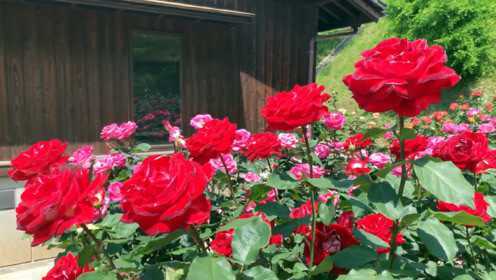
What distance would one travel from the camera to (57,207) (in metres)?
0.78

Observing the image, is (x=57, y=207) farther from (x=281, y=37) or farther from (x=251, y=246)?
(x=281, y=37)

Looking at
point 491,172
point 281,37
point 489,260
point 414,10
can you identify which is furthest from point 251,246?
point 414,10

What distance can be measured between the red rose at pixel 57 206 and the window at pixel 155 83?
5.11 m

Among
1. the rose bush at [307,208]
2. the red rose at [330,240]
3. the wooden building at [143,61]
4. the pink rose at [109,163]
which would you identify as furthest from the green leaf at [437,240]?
the wooden building at [143,61]

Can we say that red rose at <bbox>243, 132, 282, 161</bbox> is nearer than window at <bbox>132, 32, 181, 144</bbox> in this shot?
Yes

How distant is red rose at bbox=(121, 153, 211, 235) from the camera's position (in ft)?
2.25

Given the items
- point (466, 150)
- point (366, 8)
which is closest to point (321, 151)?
point (466, 150)

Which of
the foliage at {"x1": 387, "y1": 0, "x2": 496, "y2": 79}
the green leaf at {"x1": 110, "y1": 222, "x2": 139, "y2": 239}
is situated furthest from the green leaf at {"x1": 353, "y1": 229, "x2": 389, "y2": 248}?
the foliage at {"x1": 387, "y1": 0, "x2": 496, "y2": 79}

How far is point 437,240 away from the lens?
3.02 ft

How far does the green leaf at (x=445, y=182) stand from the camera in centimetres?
79

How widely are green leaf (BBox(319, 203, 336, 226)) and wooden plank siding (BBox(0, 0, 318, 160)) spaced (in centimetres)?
468

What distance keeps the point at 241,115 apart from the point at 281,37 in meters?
1.54

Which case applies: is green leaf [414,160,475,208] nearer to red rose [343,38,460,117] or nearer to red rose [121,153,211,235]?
red rose [343,38,460,117]

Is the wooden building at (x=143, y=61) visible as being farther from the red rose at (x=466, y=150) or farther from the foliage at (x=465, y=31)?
the foliage at (x=465, y=31)
